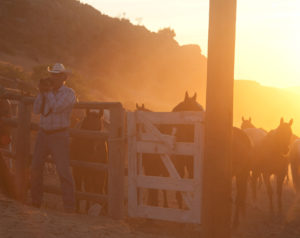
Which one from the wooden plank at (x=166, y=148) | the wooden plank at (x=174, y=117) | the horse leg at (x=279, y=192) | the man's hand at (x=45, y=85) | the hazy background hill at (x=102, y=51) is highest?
the hazy background hill at (x=102, y=51)

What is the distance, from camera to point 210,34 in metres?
5.74

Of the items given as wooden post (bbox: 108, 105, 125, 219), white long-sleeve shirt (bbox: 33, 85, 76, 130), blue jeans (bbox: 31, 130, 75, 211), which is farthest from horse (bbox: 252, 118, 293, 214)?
white long-sleeve shirt (bbox: 33, 85, 76, 130)

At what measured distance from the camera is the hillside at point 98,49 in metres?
57.5

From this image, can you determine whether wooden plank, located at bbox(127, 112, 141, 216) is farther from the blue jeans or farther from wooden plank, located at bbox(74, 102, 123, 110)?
the blue jeans

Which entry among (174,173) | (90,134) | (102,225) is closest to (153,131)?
(174,173)

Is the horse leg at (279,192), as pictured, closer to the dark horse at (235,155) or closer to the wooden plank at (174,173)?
the dark horse at (235,155)

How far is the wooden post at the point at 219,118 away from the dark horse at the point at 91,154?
3217mm

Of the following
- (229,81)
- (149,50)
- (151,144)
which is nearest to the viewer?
(229,81)

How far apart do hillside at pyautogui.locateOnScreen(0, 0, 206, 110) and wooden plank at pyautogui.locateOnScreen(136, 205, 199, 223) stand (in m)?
43.3

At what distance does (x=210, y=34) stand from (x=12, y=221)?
3.37 m

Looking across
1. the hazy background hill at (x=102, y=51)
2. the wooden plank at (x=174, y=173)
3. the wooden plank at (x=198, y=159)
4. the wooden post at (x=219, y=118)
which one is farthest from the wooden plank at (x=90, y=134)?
the hazy background hill at (x=102, y=51)

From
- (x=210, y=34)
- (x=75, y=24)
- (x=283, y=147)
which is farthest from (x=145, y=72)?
(x=210, y=34)

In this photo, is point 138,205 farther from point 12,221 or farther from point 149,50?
point 149,50

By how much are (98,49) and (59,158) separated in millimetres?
64342
